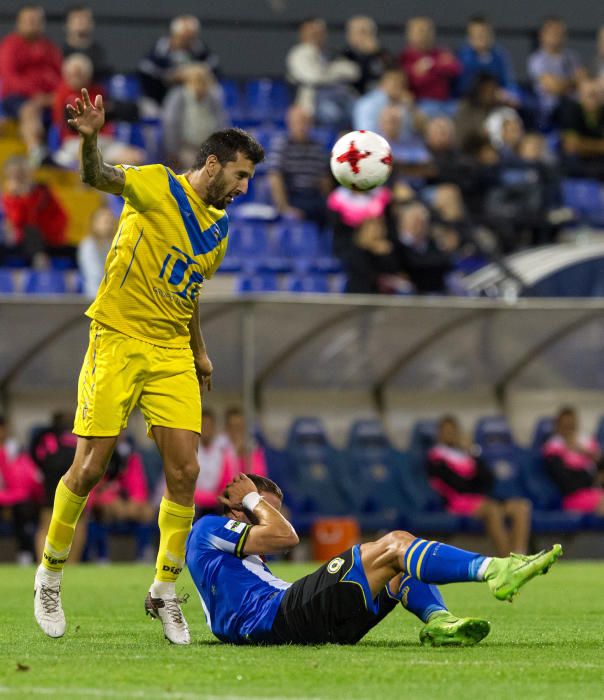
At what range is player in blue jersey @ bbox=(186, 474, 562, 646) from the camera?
21.9 feet

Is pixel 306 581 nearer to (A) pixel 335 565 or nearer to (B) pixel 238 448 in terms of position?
(A) pixel 335 565

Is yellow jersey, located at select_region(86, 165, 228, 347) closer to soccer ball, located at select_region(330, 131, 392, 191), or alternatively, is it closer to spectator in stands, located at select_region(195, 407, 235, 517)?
soccer ball, located at select_region(330, 131, 392, 191)

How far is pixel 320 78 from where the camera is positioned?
20.9 m

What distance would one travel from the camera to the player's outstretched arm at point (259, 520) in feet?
22.6

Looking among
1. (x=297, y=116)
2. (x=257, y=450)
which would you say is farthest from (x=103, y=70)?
(x=257, y=450)

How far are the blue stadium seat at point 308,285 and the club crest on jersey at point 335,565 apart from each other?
10.9 meters

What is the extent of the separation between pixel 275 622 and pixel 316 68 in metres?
14.9

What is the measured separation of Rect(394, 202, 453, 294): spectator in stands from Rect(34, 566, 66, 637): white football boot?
10.3 meters

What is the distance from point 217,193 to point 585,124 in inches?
597

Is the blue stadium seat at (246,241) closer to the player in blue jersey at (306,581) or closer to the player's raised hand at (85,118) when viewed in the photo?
the player in blue jersey at (306,581)

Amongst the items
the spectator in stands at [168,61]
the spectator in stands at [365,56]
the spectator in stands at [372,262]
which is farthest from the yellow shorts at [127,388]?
the spectator in stands at [365,56]

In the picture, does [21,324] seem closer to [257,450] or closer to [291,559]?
[257,450]

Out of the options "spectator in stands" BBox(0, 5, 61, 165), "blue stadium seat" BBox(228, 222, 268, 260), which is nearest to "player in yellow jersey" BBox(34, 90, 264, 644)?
"blue stadium seat" BBox(228, 222, 268, 260)

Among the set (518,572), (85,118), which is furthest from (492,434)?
(518,572)
